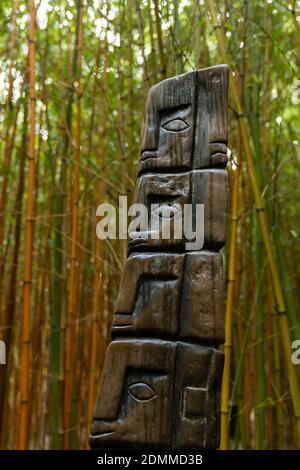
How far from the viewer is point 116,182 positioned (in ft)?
11.3

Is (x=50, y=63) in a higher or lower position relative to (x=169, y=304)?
higher

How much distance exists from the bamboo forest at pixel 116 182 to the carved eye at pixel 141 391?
0.50 metres

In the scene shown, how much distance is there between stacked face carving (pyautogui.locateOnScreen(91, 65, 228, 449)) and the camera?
1.60 m

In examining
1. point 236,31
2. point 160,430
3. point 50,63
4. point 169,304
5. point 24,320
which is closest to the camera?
point 160,430

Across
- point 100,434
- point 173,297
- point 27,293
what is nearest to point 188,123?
point 173,297

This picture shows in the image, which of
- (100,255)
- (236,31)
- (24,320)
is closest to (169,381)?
(24,320)

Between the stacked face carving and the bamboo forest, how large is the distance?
30cm

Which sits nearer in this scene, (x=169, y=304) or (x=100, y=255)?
(x=169, y=304)

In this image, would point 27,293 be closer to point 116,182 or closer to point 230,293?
point 230,293

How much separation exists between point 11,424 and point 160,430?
8.09 ft

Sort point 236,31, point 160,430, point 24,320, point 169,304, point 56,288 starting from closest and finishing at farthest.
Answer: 1. point 160,430
2. point 169,304
3. point 24,320
4. point 236,31
5. point 56,288

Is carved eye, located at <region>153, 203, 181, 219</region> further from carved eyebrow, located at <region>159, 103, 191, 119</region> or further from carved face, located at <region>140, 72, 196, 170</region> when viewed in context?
carved eyebrow, located at <region>159, 103, 191, 119</region>

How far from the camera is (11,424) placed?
3.80m
